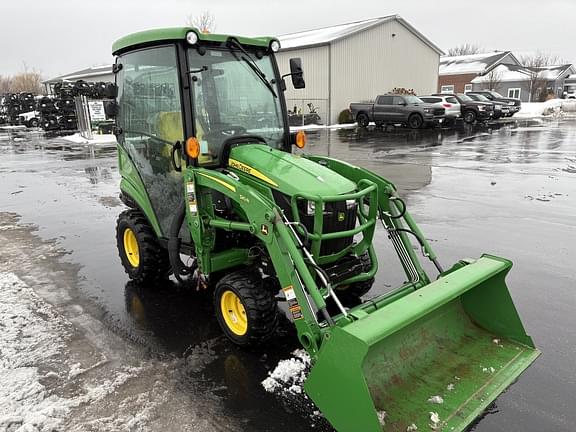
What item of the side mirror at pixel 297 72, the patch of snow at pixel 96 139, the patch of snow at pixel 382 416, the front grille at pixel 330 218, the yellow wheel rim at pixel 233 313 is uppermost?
the side mirror at pixel 297 72

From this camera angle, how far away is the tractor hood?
359 centimetres

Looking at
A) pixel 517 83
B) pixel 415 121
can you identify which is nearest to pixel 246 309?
pixel 415 121

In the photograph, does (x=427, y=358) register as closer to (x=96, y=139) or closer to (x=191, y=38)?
(x=191, y=38)

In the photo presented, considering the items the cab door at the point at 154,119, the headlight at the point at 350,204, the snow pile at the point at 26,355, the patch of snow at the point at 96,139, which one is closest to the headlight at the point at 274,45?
the cab door at the point at 154,119

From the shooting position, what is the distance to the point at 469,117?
88.2 feet

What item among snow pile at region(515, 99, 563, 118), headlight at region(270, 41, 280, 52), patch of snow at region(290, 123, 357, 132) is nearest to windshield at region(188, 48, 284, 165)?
headlight at region(270, 41, 280, 52)

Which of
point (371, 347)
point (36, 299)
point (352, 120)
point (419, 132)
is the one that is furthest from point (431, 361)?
point (352, 120)

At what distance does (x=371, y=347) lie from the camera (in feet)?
8.40

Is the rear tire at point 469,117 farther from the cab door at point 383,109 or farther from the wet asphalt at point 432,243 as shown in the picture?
the wet asphalt at point 432,243

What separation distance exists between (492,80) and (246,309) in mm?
50581

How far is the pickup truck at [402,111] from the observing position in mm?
23578

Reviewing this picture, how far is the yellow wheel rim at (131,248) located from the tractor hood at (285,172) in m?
1.78

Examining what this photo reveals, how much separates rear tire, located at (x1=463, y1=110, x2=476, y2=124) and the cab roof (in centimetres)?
2476

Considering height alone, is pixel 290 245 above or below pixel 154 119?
below
